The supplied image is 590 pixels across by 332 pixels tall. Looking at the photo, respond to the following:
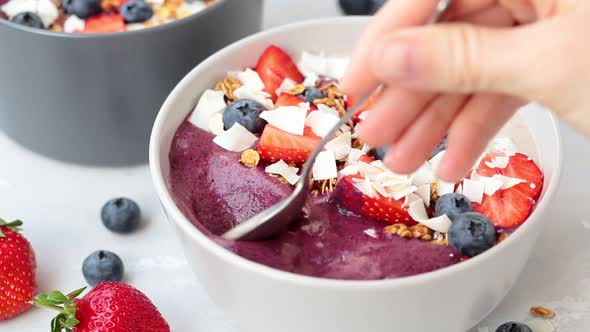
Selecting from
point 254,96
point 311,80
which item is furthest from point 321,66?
point 254,96

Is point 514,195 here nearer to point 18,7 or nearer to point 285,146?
point 285,146

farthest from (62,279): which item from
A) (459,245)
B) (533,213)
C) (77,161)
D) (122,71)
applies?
(533,213)

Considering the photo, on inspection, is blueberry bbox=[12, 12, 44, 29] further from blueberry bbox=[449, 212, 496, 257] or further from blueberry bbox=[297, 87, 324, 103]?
Answer: blueberry bbox=[449, 212, 496, 257]

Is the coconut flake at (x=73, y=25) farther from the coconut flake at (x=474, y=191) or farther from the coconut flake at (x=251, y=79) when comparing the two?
the coconut flake at (x=474, y=191)

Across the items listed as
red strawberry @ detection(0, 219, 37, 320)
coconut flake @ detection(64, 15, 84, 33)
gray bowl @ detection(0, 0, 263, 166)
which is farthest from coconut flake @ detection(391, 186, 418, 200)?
coconut flake @ detection(64, 15, 84, 33)

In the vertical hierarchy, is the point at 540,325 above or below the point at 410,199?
below

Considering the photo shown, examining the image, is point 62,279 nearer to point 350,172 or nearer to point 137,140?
point 137,140

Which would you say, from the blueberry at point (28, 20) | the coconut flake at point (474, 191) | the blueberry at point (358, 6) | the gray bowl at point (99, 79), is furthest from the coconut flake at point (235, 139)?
the blueberry at point (358, 6)
